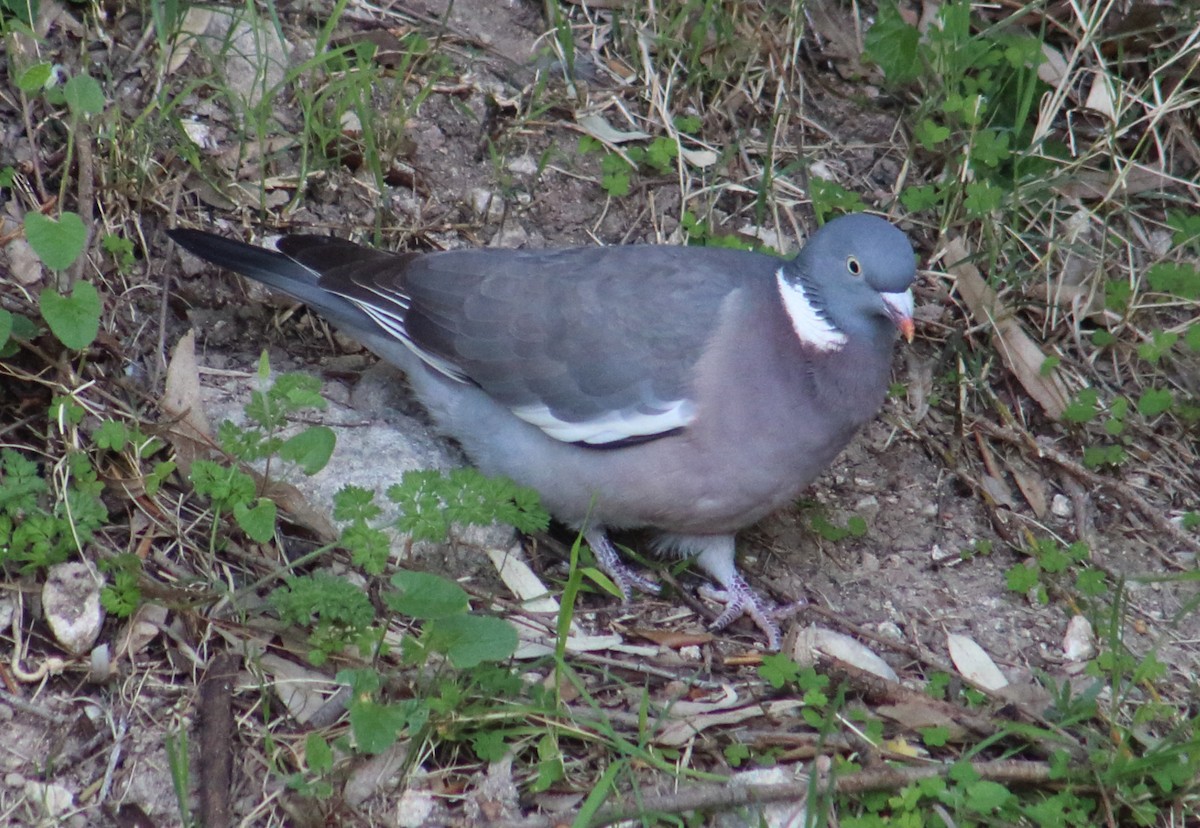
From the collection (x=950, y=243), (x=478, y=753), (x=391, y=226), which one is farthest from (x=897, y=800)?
(x=391, y=226)

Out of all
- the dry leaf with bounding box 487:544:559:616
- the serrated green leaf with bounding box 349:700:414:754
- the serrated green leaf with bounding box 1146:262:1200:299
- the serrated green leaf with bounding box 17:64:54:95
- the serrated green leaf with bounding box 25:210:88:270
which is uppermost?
the serrated green leaf with bounding box 17:64:54:95

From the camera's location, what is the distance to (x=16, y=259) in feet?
12.1

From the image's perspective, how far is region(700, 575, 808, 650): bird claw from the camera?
12.5ft

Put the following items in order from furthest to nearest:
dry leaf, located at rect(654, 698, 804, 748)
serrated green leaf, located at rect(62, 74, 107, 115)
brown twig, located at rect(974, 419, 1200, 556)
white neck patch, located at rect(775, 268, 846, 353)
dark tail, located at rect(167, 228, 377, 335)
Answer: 1. brown twig, located at rect(974, 419, 1200, 556)
2. dark tail, located at rect(167, 228, 377, 335)
3. white neck patch, located at rect(775, 268, 846, 353)
4. serrated green leaf, located at rect(62, 74, 107, 115)
5. dry leaf, located at rect(654, 698, 804, 748)

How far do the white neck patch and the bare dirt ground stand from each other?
74 centimetres

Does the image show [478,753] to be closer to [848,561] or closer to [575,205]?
[848,561]

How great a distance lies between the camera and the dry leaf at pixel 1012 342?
4.58m

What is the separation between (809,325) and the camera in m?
3.72

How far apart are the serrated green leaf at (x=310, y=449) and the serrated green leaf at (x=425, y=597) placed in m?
0.42

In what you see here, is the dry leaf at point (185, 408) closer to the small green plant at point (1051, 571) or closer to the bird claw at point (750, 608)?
the bird claw at point (750, 608)

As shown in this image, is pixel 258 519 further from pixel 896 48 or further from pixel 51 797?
pixel 896 48

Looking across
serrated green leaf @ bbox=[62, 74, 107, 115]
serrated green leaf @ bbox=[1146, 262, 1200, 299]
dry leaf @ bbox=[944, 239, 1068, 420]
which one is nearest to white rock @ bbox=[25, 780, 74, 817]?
serrated green leaf @ bbox=[62, 74, 107, 115]

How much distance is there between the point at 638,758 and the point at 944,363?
208 cm

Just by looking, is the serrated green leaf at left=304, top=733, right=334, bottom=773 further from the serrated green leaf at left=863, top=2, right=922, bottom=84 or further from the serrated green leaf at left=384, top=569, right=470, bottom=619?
the serrated green leaf at left=863, top=2, right=922, bottom=84
